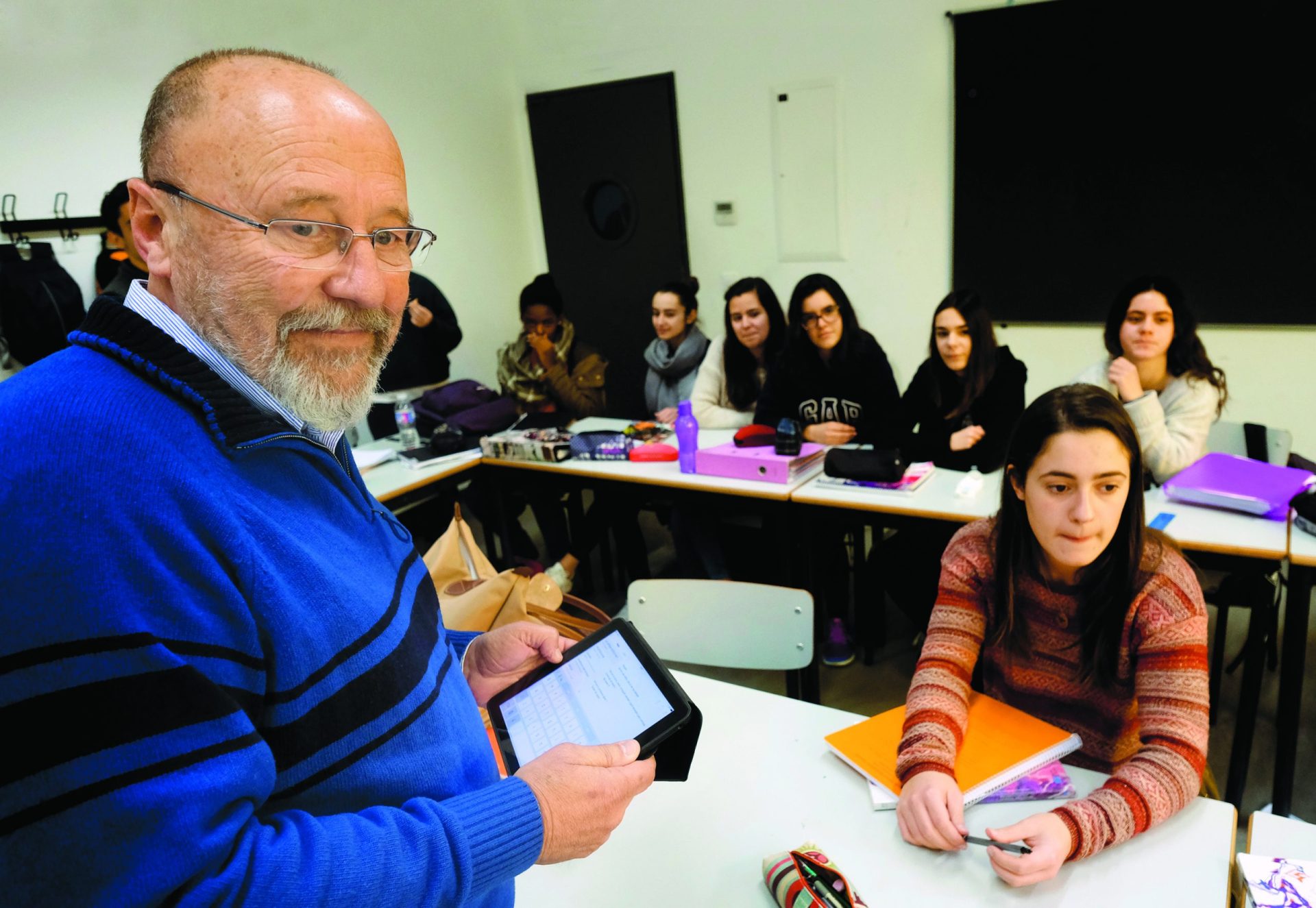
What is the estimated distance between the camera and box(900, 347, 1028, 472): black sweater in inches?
102

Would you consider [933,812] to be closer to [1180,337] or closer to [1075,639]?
[1075,639]

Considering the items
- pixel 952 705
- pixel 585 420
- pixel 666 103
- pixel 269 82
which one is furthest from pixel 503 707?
pixel 666 103

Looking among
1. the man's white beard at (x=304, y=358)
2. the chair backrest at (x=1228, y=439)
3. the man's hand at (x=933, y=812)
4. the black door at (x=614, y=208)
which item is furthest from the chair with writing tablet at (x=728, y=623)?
the black door at (x=614, y=208)

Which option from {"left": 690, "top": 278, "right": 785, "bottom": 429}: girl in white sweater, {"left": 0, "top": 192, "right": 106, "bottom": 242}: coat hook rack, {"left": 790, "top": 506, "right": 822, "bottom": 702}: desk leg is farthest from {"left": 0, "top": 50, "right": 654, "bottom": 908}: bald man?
{"left": 0, "top": 192, "right": 106, "bottom": 242}: coat hook rack

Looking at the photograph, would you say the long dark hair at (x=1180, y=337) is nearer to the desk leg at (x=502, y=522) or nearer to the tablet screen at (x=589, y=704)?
the tablet screen at (x=589, y=704)

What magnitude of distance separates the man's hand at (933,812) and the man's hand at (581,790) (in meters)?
0.45

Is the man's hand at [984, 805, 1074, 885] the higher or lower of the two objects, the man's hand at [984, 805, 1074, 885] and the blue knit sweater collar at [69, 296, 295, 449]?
the lower

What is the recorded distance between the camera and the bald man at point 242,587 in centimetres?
48

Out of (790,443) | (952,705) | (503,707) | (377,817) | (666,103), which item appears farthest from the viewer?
(666,103)

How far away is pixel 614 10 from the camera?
4602 millimetres

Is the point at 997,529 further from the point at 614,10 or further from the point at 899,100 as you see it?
the point at 614,10

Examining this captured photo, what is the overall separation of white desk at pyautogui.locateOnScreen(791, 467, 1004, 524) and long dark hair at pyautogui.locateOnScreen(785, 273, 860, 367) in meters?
0.70

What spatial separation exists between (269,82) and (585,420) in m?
3.14

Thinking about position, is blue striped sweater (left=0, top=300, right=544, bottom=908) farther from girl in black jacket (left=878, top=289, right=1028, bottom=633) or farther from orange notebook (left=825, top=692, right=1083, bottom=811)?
girl in black jacket (left=878, top=289, right=1028, bottom=633)
